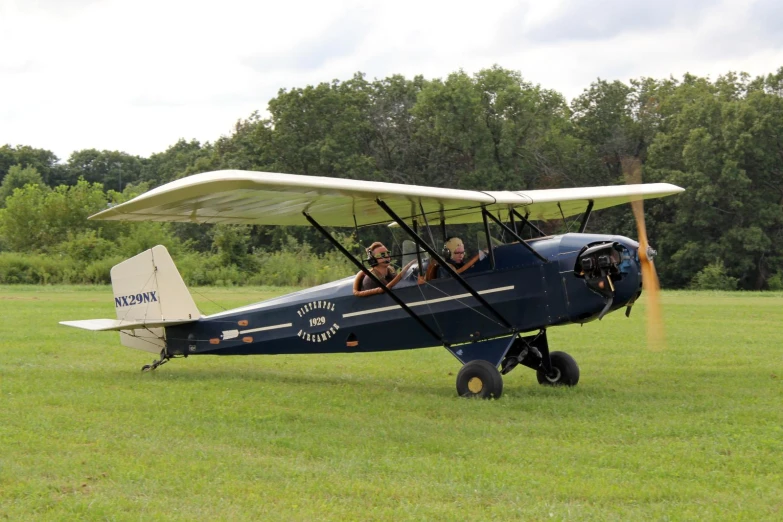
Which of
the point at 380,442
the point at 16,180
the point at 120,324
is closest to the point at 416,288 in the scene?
the point at 380,442

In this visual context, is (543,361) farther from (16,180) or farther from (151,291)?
(16,180)

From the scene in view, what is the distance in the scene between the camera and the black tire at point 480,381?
9562 mm

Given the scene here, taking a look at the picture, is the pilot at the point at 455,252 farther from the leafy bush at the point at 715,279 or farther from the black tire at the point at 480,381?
the leafy bush at the point at 715,279

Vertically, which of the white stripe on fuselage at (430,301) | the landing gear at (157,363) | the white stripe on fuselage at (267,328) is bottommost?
the landing gear at (157,363)

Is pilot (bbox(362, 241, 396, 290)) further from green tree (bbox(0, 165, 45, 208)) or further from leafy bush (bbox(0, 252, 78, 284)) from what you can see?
green tree (bbox(0, 165, 45, 208))

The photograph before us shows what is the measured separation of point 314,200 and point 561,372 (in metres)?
4.01

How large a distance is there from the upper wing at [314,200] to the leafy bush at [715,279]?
34641mm

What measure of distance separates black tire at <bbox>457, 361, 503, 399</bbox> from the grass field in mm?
213

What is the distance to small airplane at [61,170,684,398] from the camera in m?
9.56

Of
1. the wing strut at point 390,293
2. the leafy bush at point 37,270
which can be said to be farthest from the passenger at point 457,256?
the leafy bush at point 37,270

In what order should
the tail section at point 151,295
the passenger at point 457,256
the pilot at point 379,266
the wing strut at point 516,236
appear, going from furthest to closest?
the tail section at point 151,295, the pilot at point 379,266, the passenger at point 457,256, the wing strut at point 516,236

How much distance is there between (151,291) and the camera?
→ 11914 millimetres

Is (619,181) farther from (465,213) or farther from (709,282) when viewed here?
(465,213)

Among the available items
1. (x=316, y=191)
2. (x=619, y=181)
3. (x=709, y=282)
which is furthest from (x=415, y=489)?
(x=619, y=181)
